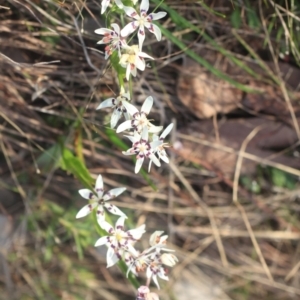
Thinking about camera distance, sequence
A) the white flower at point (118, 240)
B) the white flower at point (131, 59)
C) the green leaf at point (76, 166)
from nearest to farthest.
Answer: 1. the white flower at point (131, 59)
2. the white flower at point (118, 240)
3. the green leaf at point (76, 166)

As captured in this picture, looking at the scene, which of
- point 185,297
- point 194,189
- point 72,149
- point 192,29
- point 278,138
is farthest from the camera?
point 185,297

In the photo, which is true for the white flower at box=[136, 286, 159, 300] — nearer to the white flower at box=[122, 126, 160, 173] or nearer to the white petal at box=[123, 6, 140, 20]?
the white flower at box=[122, 126, 160, 173]

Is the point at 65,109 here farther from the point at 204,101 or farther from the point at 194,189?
the point at 194,189

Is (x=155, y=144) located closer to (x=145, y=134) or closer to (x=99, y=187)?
(x=145, y=134)

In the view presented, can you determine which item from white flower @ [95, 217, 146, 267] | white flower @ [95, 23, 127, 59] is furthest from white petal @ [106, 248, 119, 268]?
white flower @ [95, 23, 127, 59]

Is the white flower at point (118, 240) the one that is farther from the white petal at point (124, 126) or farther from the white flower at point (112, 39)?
the white flower at point (112, 39)

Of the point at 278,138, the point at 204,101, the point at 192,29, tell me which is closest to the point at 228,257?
the point at 278,138

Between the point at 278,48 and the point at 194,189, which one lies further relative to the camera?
the point at 194,189

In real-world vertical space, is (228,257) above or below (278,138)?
below

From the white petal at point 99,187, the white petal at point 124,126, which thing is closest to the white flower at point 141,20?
the white petal at point 124,126
